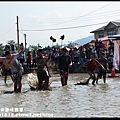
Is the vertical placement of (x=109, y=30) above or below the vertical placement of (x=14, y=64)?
above

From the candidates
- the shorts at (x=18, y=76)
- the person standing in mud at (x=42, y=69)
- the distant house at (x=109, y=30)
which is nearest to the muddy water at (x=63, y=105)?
the shorts at (x=18, y=76)

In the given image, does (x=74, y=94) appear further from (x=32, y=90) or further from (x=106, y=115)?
(x=106, y=115)

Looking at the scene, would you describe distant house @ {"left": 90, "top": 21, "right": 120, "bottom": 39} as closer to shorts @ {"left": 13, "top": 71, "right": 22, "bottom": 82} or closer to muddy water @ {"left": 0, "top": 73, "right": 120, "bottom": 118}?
shorts @ {"left": 13, "top": 71, "right": 22, "bottom": 82}

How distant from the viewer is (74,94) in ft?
39.1

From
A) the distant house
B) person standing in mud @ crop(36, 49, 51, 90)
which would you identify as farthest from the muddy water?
the distant house

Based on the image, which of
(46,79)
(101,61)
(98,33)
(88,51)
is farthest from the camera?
(98,33)

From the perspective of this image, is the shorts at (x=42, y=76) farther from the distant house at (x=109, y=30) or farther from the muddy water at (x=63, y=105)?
the distant house at (x=109, y=30)

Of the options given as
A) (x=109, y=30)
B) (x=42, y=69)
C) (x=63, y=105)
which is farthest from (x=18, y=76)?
(x=109, y=30)

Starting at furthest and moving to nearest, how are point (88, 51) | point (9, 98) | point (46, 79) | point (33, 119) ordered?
1. point (88, 51)
2. point (46, 79)
3. point (9, 98)
4. point (33, 119)

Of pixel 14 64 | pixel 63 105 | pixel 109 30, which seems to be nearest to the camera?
pixel 63 105

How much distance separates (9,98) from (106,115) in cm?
417

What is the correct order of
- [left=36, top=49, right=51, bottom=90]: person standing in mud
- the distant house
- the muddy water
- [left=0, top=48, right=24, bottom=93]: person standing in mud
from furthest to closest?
the distant house → [left=36, top=49, right=51, bottom=90]: person standing in mud → [left=0, top=48, right=24, bottom=93]: person standing in mud → the muddy water

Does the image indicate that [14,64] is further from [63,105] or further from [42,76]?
[63,105]

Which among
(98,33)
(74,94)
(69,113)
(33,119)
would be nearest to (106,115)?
(69,113)
